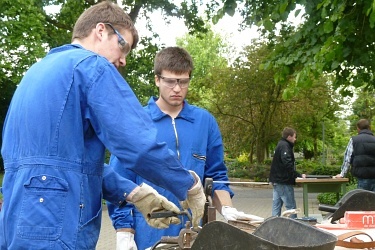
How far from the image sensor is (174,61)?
3.47 m

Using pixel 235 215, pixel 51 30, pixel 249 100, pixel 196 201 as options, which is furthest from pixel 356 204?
pixel 249 100

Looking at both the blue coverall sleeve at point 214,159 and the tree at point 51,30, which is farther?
the tree at point 51,30

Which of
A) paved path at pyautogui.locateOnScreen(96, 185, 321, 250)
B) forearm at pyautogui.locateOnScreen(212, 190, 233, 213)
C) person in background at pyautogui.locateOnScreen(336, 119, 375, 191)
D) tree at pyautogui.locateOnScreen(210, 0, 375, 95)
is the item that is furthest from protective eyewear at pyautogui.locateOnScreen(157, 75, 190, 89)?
person in background at pyautogui.locateOnScreen(336, 119, 375, 191)

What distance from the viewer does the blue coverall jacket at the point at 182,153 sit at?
10.7ft

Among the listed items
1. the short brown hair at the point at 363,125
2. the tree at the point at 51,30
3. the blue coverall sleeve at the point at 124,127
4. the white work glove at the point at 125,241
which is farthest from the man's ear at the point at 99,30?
the tree at the point at 51,30

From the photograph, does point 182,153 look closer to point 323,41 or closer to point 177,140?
point 177,140

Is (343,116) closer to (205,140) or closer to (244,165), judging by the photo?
(244,165)

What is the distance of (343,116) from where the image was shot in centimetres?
4153

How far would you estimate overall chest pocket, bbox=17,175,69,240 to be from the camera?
7.13ft

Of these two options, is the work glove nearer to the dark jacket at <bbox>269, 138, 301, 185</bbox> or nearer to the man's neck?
the man's neck

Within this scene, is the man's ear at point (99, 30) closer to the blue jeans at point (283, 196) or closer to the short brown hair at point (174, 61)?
the short brown hair at point (174, 61)

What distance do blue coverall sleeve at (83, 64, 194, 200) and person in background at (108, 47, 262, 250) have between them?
3.13 ft

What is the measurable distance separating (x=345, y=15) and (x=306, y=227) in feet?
24.4

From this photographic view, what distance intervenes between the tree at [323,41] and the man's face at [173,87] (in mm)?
5382
